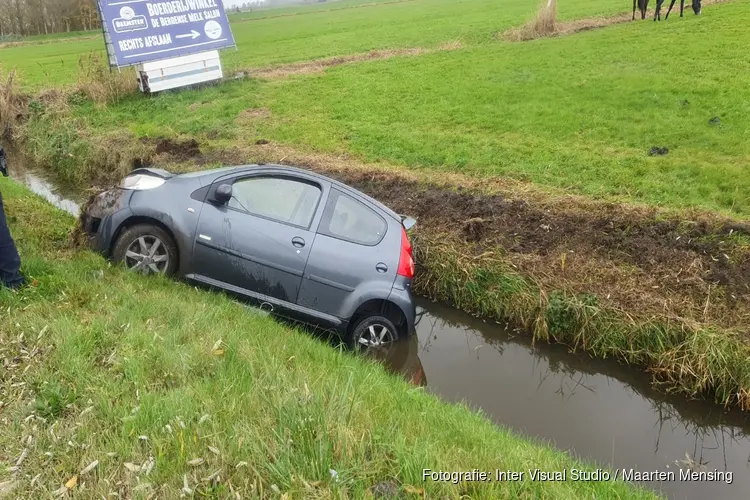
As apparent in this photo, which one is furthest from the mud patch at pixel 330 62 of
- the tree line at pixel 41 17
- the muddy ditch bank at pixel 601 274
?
the tree line at pixel 41 17

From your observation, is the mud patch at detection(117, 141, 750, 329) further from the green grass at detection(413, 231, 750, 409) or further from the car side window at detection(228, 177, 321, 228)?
the car side window at detection(228, 177, 321, 228)

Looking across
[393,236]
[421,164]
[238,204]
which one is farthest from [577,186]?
[238,204]

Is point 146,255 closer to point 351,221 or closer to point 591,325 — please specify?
point 351,221

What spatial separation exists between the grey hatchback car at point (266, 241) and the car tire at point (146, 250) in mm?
10

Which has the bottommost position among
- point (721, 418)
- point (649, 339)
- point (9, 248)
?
point (721, 418)

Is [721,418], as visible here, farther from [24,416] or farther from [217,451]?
[24,416]

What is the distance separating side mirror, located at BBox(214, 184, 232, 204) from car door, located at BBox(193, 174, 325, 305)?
9cm

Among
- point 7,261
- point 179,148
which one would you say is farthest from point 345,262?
point 179,148

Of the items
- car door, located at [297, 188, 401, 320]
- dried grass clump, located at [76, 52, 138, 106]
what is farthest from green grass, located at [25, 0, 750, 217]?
car door, located at [297, 188, 401, 320]

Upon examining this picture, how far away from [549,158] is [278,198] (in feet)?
21.9

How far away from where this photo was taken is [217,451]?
288 centimetres

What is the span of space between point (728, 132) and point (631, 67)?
5724mm

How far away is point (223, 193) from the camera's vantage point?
569 centimetres

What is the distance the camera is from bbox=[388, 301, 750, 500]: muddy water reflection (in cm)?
520
